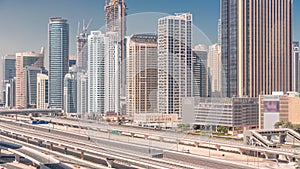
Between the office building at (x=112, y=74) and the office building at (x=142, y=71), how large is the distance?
516 millimetres

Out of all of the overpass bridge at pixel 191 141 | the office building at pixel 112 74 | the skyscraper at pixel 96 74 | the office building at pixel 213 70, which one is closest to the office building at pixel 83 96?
the skyscraper at pixel 96 74

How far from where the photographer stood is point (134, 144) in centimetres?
933

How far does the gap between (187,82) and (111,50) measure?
94.9 inches

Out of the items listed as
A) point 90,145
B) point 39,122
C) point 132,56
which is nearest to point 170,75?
point 132,56

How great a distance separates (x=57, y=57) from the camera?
43.8 meters

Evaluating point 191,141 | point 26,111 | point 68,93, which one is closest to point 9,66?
point 68,93

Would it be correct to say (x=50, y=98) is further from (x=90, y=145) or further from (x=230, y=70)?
(x=90, y=145)

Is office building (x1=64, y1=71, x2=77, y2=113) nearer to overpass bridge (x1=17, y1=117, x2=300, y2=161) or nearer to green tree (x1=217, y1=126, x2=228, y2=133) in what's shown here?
green tree (x1=217, y1=126, x2=228, y2=133)

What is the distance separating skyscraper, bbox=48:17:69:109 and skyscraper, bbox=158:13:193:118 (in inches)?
1233

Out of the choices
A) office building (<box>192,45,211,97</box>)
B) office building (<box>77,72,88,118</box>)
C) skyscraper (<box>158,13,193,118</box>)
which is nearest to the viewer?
skyscraper (<box>158,13,193,118</box>)

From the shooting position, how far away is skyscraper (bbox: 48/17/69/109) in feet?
132

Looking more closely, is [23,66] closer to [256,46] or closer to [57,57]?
[57,57]

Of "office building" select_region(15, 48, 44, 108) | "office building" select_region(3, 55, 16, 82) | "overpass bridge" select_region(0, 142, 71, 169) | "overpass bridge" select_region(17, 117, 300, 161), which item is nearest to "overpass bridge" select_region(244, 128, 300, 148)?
"overpass bridge" select_region(17, 117, 300, 161)

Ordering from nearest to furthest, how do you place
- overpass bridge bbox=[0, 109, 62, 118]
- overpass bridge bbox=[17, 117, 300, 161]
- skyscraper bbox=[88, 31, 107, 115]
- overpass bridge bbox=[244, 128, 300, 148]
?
overpass bridge bbox=[17, 117, 300, 161]
skyscraper bbox=[88, 31, 107, 115]
overpass bridge bbox=[244, 128, 300, 148]
overpass bridge bbox=[0, 109, 62, 118]
